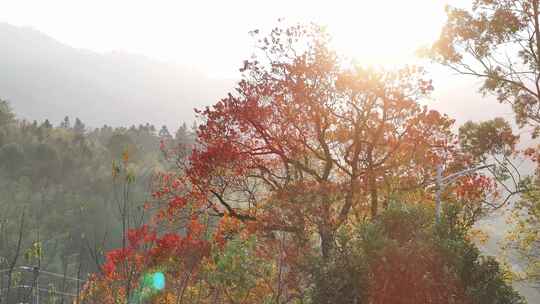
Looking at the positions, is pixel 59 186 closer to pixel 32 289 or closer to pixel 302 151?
pixel 302 151

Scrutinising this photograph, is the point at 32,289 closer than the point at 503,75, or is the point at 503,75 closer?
the point at 32,289

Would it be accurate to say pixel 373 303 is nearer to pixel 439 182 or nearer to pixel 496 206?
pixel 439 182

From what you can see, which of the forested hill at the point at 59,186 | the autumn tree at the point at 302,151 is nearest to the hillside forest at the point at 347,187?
the autumn tree at the point at 302,151

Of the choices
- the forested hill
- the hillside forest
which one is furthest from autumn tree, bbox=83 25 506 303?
the forested hill

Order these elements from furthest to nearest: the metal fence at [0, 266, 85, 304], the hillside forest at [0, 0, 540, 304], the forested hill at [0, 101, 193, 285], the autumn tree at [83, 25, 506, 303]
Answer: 1. the forested hill at [0, 101, 193, 285]
2. the autumn tree at [83, 25, 506, 303]
3. the hillside forest at [0, 0, 540, 304]
4. the metal fence at [0, 266, 85, 304]

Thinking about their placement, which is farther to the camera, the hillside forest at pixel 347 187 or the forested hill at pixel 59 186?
the forested hill at pixel 59 186

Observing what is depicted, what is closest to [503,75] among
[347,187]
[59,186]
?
[347,187]

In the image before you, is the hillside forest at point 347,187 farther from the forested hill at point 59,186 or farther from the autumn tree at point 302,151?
the forested hill at point 59,186

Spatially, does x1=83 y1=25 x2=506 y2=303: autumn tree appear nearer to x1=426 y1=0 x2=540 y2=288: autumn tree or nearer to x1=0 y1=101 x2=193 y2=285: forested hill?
x1=426 y1=0 x2=540 y2=288: autumn tree

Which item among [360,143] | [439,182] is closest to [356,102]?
[360,143]

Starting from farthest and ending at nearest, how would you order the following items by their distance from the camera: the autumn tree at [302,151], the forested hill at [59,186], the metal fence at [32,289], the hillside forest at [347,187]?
the forested hill at [59,186] < the autumn tree at [302,151] < the hillside forest at [347,187] < the metal fence at [32,289]

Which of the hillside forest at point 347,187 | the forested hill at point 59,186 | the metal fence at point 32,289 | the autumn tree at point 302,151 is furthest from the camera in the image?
the forested hill at point 59,186

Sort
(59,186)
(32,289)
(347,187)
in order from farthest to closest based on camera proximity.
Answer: (59,186)
(347,187)
(32,289)

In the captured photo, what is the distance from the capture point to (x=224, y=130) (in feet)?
52.8
